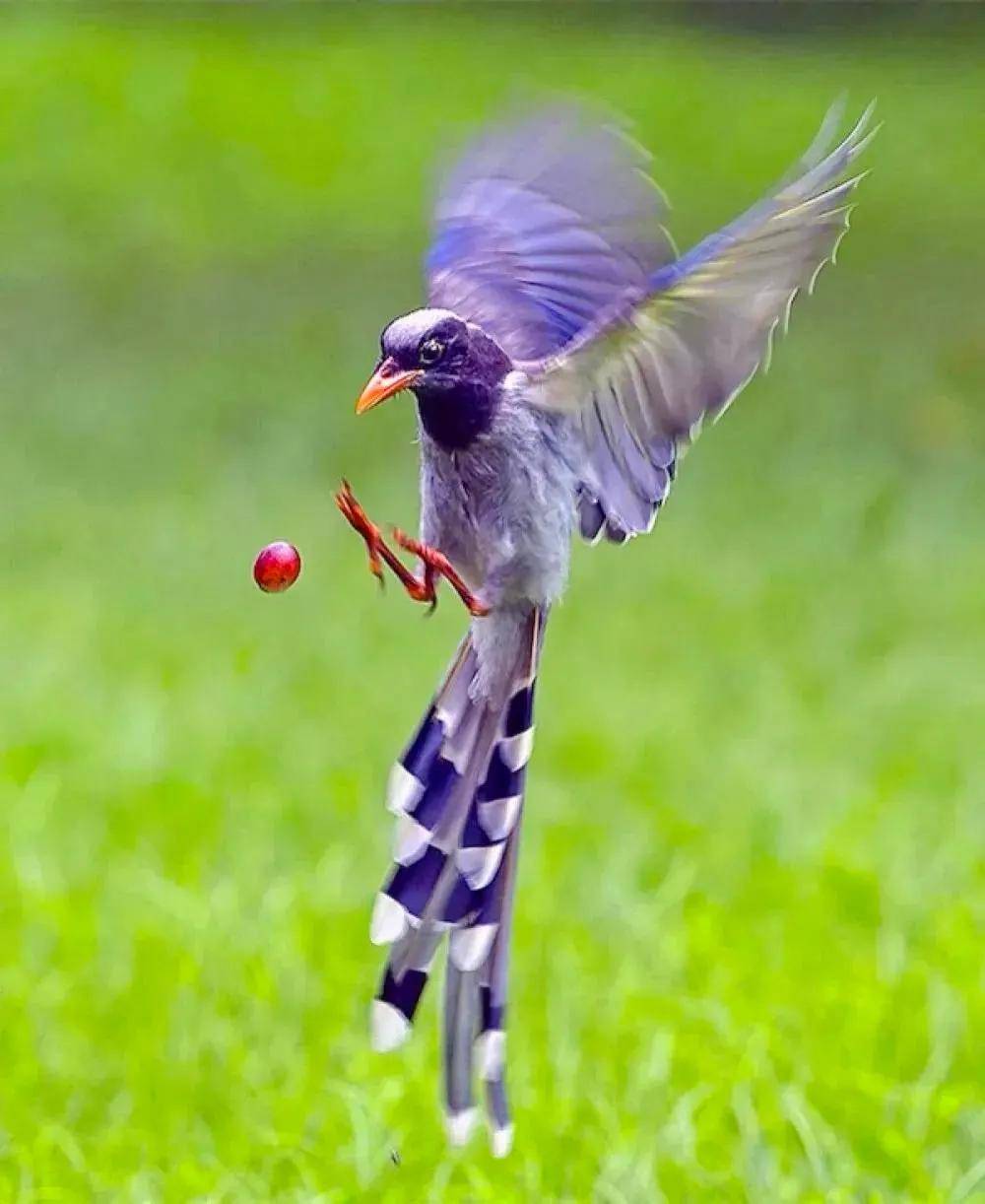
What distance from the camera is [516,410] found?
1.88 m

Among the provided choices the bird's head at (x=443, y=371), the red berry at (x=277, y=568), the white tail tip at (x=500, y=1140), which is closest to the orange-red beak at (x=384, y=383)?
the bird's head at (x=443, y=371)

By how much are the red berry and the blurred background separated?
2.35ft

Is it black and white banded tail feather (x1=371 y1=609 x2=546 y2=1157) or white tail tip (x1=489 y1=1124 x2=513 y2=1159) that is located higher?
black and white banded tail feather (x1=371 y1=609 x2=546 y2=1157)

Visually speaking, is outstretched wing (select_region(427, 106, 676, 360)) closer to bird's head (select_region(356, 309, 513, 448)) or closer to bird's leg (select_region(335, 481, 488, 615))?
bird's head (select_region(356, 309, 513, 448))

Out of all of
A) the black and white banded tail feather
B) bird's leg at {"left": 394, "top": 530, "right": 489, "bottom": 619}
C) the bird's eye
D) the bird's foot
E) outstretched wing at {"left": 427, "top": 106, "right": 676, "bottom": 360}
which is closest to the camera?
the bird's foot

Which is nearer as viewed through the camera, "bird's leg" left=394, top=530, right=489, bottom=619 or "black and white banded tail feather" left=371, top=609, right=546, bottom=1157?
"bird's leg" left=394, top=530, right=489, bottom=619

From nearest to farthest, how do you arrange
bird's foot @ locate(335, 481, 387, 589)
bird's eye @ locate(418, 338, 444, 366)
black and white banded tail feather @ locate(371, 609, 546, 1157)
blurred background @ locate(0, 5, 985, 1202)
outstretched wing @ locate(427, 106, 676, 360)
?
bird's foot @ locate(335, 481, 387, 589), bird's eye @ locate(418, 338, 444, 366), black and white banded tail feather @ locate(371, 609, 546, 1157), outstretched wing @ locate(427, 106, 676, 360), blurred background @ locate(0, 5, 985, 1202)

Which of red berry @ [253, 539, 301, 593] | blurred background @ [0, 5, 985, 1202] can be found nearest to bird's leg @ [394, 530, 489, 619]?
red berry @ [253, 539, 301, 593]

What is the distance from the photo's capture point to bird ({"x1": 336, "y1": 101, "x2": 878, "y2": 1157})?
5.93 ft

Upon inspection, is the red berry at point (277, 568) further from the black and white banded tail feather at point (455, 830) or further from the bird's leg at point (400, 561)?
the black and white banded tail feather at point (455, 830)

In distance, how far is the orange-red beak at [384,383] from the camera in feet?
5.49

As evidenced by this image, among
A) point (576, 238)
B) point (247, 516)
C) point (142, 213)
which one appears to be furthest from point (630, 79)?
point (576, 238)

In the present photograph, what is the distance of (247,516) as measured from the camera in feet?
24.2

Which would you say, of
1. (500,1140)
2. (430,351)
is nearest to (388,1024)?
(500,1140)
